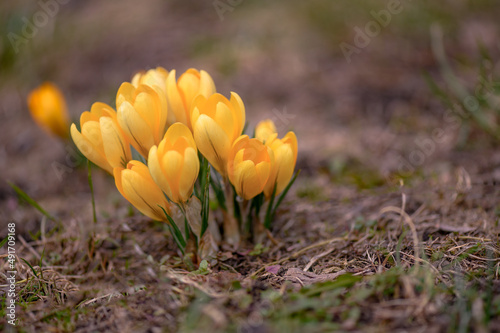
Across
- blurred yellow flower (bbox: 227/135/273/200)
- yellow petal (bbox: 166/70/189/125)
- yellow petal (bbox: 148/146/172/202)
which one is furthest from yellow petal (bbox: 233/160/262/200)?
yellow petal (bbox: 166/70/189/125)

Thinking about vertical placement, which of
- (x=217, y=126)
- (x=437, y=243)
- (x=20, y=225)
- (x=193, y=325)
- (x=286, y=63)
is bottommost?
(x=437, y=243)

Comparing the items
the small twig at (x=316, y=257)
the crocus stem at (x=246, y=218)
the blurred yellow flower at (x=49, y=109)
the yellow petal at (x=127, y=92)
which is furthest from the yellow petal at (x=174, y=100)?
the blurred yellow flower at (x=49, y=109)

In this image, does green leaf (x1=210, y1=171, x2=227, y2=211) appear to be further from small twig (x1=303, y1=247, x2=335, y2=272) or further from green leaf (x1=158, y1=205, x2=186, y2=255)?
small twig (x1=303, y1=247, x2=335, y2=272)

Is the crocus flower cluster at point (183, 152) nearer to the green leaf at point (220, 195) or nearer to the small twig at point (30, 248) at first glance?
the green leaf at point (220, 195)

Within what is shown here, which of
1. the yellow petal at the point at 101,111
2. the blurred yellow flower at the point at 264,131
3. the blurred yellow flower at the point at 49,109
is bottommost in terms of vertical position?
the blurred yellow flower at the point at 264,131

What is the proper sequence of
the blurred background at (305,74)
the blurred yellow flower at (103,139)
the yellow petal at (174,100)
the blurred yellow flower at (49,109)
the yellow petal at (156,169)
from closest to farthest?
1. the yellow petal at (156,169)
2. the blurred yellow flower at (103,139)
3. the yellow petal at (174,100)
4. the blurred background at (305,74)
5. the blurred yellow flower at (49,109)

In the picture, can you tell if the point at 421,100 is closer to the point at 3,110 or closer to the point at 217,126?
the point at 217,126

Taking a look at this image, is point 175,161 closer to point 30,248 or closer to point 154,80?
point 154,80

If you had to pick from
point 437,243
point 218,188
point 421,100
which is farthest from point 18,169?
point 421,100
